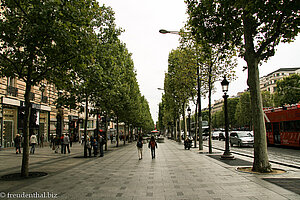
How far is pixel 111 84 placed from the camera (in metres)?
17.5

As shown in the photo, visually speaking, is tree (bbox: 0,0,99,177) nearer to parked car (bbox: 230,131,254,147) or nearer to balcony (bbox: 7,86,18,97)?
balcony (bbox: 7,86,18,97)

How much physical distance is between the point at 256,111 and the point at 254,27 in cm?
390

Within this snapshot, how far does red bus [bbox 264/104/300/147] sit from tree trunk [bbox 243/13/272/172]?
512 inches

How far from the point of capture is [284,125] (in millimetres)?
23125

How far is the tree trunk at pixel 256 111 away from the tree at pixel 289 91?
4496 cm

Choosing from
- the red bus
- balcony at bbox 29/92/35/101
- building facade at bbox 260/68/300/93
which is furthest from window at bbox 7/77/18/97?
building facade at bbox 260/68/300/93

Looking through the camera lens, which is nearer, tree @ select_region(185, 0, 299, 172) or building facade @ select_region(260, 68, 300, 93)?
tree @ select_region(185, 0, 299, 172)

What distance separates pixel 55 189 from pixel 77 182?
1209mm

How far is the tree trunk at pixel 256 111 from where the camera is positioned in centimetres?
1025

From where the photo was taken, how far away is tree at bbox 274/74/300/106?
167ft

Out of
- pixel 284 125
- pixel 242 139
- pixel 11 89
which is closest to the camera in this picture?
pixel 284 125

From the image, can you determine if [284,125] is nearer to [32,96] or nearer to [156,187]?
[156,187]

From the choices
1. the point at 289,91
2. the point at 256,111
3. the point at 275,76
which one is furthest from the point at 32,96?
the point at 275,76

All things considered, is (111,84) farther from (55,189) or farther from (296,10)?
(296,10)
